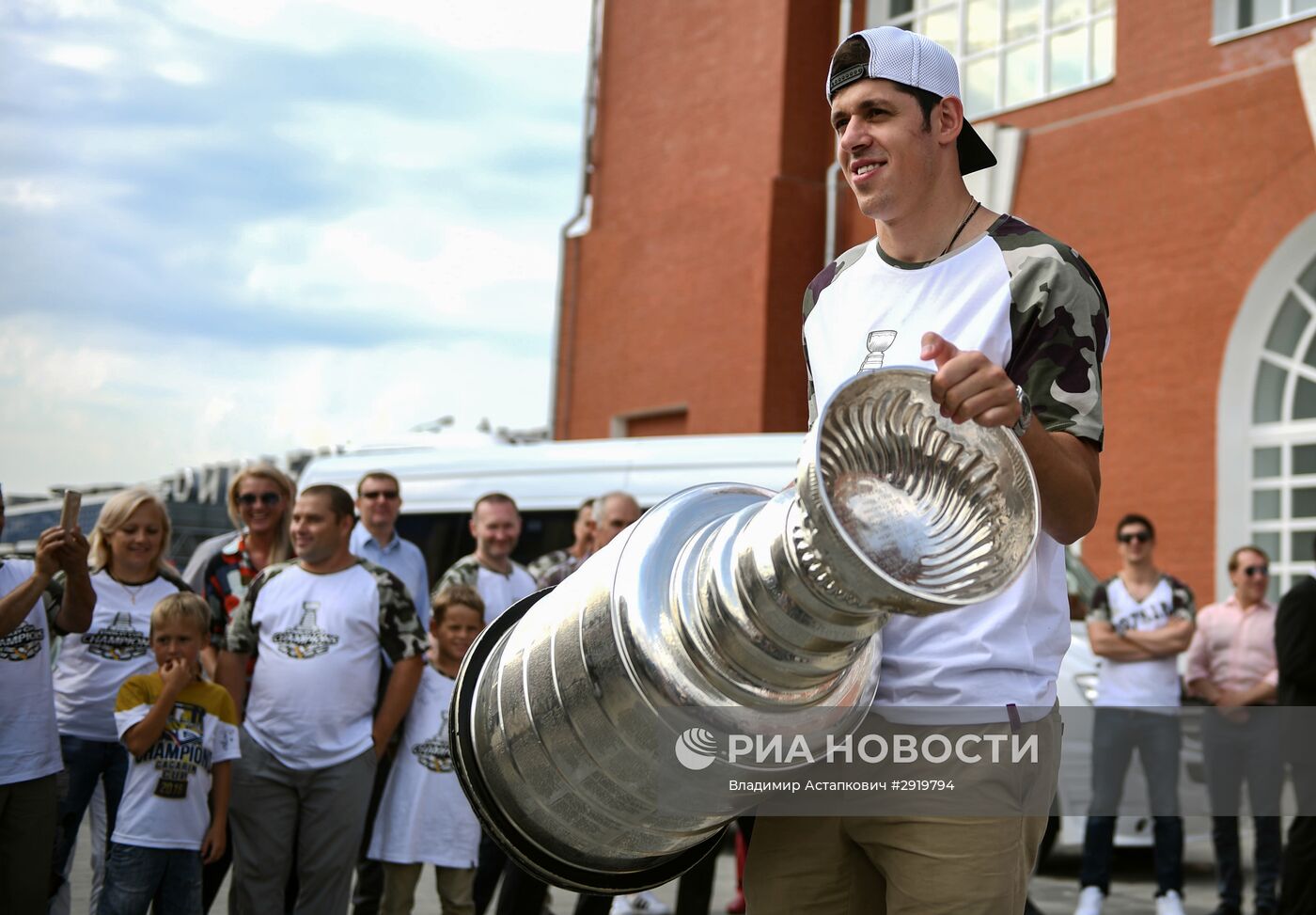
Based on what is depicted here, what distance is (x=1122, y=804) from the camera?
820 cm

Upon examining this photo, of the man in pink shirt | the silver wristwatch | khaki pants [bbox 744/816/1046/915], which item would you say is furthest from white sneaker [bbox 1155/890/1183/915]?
the silver wristwatch

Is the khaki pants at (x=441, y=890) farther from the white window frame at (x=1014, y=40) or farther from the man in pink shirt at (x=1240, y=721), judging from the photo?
the white window frame at (x=1014, y=40)

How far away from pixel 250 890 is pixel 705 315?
12747 mm

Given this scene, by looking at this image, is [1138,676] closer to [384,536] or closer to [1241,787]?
[1241,787]

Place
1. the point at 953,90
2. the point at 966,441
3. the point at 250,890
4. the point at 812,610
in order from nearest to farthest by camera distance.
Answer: the point at 812,610 → the point at 966,441 → the point at 953,90 → the point at 250,890

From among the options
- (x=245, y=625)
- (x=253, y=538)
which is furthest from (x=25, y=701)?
(x=253, y=538)

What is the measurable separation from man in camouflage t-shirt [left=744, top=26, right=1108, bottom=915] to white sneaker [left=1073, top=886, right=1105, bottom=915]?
5.53 metres

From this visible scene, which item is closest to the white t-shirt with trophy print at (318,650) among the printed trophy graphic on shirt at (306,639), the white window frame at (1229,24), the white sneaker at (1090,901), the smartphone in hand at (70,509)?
the printed trophy graphic on shirt at (306,639)

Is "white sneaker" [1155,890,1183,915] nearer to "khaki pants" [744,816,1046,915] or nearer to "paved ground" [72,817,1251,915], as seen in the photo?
"paved ground" [72,817,1251,915]

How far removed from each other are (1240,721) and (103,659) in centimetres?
577

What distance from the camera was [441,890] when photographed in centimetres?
577

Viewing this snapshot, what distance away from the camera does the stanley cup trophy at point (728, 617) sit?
1.69 meters

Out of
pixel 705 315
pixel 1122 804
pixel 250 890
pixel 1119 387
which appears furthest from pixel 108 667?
pixel 705 315

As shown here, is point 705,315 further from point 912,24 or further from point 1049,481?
point 1049,481
